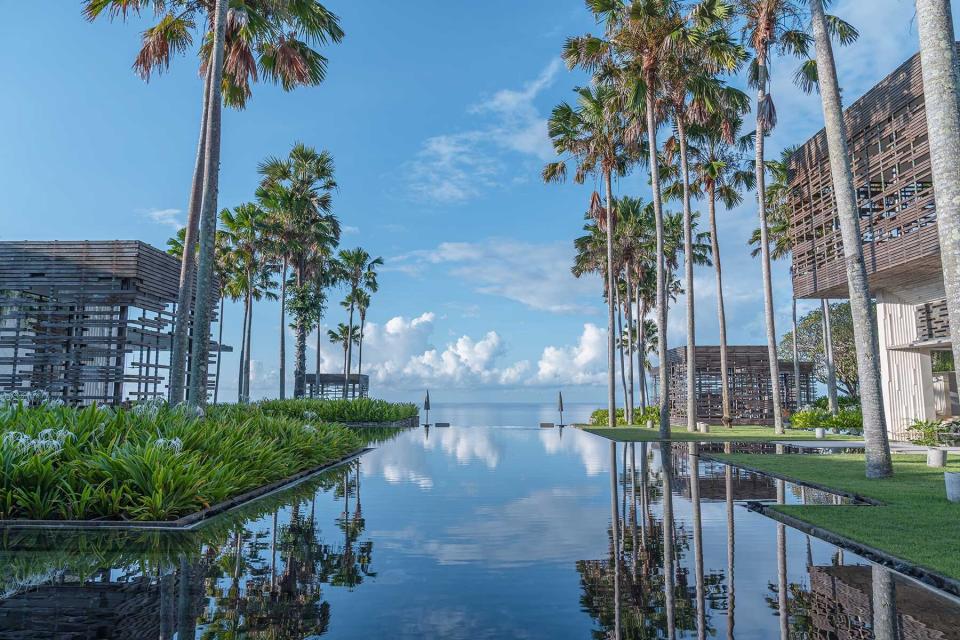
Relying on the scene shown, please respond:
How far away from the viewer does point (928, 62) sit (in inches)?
315

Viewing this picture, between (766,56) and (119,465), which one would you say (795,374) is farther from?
(119,465)

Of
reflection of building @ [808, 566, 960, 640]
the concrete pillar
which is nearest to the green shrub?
the concrete pillar

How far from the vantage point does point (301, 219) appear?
3209 centimetres

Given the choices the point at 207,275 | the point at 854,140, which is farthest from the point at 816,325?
the point at 207,275

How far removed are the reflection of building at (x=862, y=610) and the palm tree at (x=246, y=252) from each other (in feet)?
90.1

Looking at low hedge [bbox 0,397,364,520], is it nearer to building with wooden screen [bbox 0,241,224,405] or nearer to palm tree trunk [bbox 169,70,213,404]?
palm tree trunk [bbox 169,70,213,404]

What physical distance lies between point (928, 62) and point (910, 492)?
662 centimetres

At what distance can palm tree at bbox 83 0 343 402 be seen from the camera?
1399cm

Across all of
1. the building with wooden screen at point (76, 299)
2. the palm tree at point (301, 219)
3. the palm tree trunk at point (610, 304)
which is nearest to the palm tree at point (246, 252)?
the palm tree at point (301, 219)

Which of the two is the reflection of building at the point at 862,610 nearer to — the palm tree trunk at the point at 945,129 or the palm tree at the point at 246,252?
the palm tree trunk at the point at 945,129

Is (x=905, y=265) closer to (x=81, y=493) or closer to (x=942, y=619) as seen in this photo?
(x=942, y=619)

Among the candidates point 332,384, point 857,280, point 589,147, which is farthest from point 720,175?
point 332,384

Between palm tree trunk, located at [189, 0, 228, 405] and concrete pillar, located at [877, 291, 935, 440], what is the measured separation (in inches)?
849

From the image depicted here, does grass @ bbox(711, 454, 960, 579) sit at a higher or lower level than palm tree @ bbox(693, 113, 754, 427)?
lower
